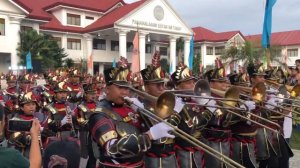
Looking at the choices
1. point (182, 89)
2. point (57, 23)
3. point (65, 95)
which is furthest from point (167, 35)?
point (182, 89)

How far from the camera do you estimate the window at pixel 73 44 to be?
35119 millimetres

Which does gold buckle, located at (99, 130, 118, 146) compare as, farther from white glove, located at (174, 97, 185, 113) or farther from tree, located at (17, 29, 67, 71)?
tree, located at (17, 29, 67, 71)

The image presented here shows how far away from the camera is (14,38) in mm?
28609

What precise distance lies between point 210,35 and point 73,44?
19.5m

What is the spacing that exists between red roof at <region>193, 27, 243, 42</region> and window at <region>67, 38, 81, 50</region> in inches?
646

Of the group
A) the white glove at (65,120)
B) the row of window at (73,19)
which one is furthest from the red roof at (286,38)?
the white glove at (65,120)

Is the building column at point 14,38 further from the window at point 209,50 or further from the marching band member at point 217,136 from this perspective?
the marching band member at point 217,136

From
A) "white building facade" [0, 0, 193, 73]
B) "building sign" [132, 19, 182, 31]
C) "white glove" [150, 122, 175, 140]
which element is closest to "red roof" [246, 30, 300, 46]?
"building sign" [132, 19, 182, 31]

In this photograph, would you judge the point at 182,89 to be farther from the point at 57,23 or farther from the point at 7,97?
the point at 57,23

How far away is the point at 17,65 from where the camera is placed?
28.7 m

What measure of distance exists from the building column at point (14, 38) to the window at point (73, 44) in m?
6.70

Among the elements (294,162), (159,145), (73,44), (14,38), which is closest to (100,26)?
(73,44)

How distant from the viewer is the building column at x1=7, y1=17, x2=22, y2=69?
92.9 feet

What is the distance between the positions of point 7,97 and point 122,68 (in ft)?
26.8
